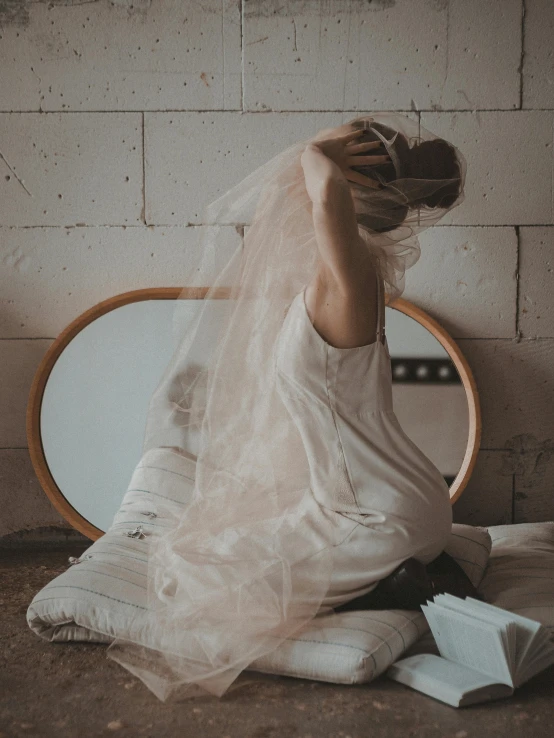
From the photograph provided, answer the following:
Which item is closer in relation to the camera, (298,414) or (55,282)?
(298,414)

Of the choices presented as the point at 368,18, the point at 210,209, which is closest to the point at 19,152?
the point at 210,209

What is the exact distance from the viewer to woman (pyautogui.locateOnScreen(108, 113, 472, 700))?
1672 millimetres

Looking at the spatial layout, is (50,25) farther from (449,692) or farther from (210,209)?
(449,692)

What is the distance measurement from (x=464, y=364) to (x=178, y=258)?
100 cm

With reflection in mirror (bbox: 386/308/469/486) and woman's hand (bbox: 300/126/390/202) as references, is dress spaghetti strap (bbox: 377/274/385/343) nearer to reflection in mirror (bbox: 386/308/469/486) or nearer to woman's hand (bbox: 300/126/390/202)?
woman's hand (bbox: 300/126/390/202)

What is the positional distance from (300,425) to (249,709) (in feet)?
1.97

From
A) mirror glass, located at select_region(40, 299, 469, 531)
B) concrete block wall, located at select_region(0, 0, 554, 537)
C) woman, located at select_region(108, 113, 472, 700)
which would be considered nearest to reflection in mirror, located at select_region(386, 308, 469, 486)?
mirror glass, located at select_region(40, 299, 469, 531)

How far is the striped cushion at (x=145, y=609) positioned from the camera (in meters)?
1.61

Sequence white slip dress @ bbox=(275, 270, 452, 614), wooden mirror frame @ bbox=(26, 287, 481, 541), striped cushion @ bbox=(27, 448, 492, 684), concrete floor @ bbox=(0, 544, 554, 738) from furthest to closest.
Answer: wooden mirror frame @ bbox=(26, 287, 481, 541)
white slip dress @ bbox=(275, 270, 452, 614)
striped cushion @ bbox=(27, 448, 492, 684)
concrete floor @ bbox=(0, 544, 554, 738)

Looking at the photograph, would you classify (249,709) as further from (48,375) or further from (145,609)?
(48,375)

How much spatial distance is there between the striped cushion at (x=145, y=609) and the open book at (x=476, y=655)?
3.8 inches

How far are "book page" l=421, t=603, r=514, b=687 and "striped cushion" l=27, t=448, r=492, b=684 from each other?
10cm

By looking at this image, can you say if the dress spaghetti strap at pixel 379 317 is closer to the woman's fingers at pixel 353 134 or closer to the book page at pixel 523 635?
the woman's fingers at pixel 353 134

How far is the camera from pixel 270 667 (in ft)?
5.32
